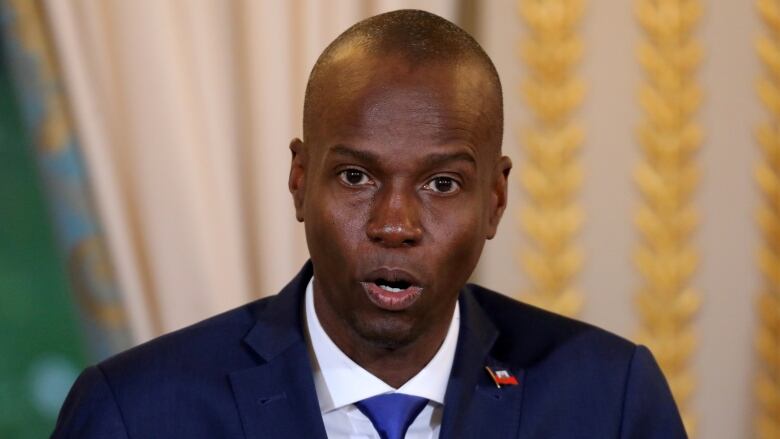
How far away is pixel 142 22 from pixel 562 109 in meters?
0.91

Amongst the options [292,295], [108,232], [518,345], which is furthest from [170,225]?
[518,345]

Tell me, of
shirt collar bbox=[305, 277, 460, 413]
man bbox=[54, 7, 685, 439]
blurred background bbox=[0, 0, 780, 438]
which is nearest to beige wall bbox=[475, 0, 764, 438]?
blurred background bbox=[0, 0, 780, 438]

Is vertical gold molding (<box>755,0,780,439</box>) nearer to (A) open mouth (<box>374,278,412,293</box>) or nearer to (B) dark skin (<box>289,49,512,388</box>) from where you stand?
(B) dark skin (<box>289,49,512,388</box>)

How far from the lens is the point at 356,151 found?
198cm

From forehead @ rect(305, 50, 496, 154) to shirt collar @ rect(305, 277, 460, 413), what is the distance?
31cm

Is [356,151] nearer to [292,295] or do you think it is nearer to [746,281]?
[292,295]

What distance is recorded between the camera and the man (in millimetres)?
1979

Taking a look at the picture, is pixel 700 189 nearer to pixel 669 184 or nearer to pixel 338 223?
pixel 669 184

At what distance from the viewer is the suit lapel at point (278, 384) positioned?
206 centimetres

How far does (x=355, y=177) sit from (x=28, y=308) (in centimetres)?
99

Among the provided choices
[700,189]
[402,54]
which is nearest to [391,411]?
[402,54]

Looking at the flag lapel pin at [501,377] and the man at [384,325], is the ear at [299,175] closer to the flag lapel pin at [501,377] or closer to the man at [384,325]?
the man at [384,325]

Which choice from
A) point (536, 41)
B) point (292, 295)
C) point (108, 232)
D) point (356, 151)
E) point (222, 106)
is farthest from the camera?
point (536, 41)

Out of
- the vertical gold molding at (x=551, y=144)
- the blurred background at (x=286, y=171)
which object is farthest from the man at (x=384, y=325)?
the vertical gold molding at (x=551, y=144)
